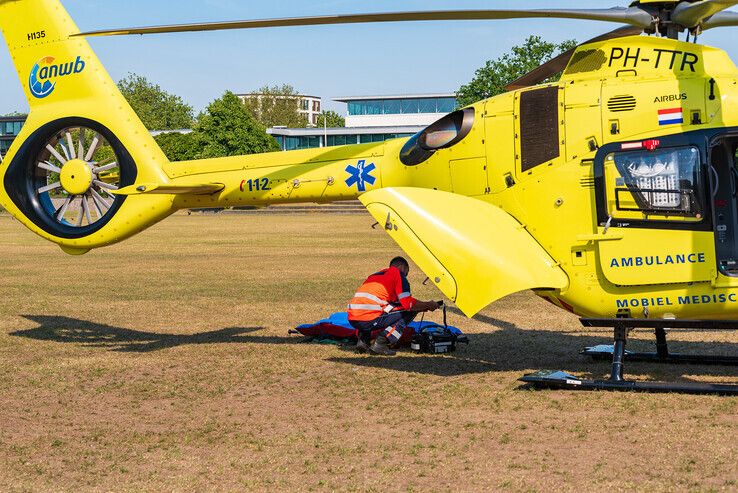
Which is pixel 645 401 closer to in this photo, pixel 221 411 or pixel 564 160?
pixel 564 160

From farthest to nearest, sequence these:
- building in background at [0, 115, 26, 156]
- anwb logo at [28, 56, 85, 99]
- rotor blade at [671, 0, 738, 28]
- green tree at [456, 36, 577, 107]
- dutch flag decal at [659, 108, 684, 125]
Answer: building in background at [0, 115, 26, 156]
green tree at [456, 36, 577, 107]
anwb logo at [28, 56, 85, 99]
dutch flag decal at [659, 108, 684, 125]
rotor blade at [671, 0, 738, 28]

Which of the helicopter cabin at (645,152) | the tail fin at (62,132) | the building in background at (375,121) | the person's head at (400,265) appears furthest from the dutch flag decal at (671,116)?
the building in background at (375,121)

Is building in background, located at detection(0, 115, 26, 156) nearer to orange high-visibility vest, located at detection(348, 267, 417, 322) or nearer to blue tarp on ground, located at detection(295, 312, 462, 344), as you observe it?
blue tarp on ground, located at detection(295, 312, 462, 344)

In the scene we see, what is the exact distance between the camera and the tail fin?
13117 millimetres

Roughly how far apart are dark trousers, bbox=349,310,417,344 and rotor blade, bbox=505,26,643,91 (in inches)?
134

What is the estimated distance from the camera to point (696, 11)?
928cm

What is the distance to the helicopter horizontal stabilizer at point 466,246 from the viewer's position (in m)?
10.1

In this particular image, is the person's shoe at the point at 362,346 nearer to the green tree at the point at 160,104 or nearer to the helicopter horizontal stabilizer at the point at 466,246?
the helicopter horizontal stabilizer at the point at 466,246

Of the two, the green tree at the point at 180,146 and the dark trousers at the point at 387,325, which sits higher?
the green tree at the point at 180,146

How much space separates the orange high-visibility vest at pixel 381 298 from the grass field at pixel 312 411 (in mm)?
615

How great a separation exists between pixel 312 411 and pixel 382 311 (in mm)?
3239

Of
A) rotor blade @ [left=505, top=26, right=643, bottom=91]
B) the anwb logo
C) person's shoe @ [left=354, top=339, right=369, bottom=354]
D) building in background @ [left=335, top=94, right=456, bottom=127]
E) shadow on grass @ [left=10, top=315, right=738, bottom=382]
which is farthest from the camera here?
building in background @ [left=335, top=94, right=456, bottom=127]

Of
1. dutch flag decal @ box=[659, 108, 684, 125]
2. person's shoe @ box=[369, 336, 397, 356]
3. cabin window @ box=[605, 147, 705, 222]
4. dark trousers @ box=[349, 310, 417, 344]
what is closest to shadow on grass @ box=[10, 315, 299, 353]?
dark trousers @ box=[349, 310, 417, 344]

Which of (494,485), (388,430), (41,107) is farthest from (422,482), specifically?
(41,107)
